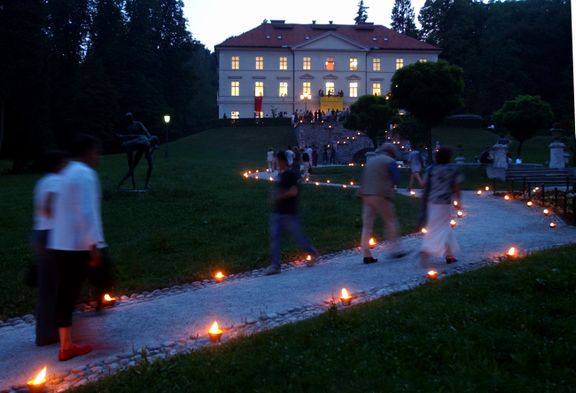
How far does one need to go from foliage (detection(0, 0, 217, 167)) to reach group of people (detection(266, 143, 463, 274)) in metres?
28.5

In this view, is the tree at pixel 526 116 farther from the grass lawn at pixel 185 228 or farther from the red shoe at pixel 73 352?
the red shoe at pixel 73 352

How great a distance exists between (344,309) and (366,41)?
7091 cm

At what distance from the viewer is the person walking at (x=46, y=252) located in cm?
500

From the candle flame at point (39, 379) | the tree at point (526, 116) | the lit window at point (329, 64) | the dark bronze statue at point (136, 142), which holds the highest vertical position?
the lit window at point (329, 64)

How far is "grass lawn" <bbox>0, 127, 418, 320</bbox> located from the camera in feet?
27.4

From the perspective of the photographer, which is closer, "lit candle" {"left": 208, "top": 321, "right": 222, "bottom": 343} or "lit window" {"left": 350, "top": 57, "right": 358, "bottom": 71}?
"lit candle" {"left": 208, "top": 321, "right": 222, "bottom": 343}

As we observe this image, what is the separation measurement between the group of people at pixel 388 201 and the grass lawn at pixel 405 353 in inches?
82.8

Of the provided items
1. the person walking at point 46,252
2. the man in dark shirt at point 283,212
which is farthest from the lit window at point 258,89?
the person walking at point 46,252

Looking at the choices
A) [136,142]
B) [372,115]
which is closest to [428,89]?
→ [372,115]

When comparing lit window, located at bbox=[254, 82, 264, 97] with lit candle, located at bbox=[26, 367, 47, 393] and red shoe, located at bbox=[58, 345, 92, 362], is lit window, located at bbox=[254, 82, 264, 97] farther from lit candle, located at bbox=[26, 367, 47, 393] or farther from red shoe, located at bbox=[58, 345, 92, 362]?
lit candle, located at bbox=[26, 367, 47, 393]

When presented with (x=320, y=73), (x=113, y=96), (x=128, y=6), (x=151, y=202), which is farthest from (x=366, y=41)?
(x=151, y=202)

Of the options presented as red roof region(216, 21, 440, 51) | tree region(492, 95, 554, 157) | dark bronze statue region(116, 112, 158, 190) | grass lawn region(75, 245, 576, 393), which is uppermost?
red roof region(216, 21, 440, 51)

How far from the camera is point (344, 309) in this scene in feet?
19.7

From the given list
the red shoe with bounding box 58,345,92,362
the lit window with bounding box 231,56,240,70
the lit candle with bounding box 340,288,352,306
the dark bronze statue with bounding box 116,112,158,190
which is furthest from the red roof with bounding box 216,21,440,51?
the red shoe with bounding box 58,345,92,362
